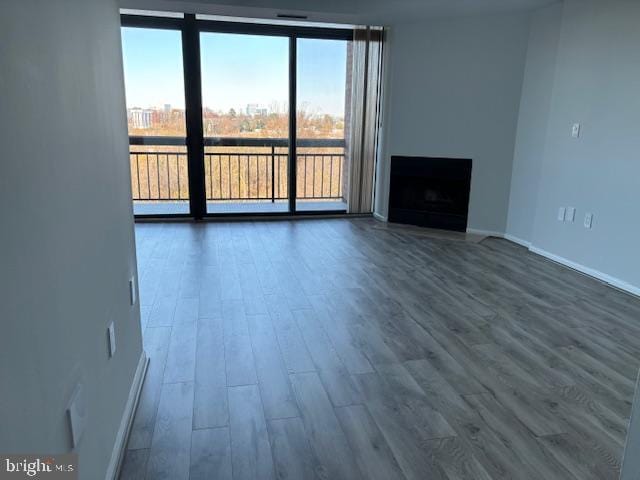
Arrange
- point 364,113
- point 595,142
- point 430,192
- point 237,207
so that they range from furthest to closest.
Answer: point 237,207
point 364,113
point 430,192
point 595,142

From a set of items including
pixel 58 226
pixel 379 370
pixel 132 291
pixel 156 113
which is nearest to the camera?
pixel 58 226

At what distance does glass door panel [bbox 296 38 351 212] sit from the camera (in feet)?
19.3

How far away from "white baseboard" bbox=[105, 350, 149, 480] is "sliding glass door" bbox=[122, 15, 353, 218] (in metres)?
3.82

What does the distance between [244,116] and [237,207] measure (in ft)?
4.23

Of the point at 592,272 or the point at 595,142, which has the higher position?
the point at 595,142

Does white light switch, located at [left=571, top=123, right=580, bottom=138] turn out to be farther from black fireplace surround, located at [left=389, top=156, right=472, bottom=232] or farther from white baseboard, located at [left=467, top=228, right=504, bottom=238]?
white baseboard, located at [left=467, top=228, right=504, bottom=238]

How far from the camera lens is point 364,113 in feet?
19.6

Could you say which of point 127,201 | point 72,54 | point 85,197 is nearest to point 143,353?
point 127,201

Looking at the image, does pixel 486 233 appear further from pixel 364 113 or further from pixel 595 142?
pixel 364 113

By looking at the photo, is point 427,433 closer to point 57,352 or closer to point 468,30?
point 57,352

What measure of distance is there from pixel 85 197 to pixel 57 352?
0.54 metres

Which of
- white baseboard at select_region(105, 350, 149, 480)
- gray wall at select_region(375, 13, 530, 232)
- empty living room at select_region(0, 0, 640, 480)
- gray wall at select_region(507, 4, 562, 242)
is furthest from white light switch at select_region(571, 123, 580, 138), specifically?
white baseboard at select_region(105, 350, 149, 480)

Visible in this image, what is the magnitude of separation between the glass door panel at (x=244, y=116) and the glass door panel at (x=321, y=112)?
199 millimetres

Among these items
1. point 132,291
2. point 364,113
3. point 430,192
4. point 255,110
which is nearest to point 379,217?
point 430,192
